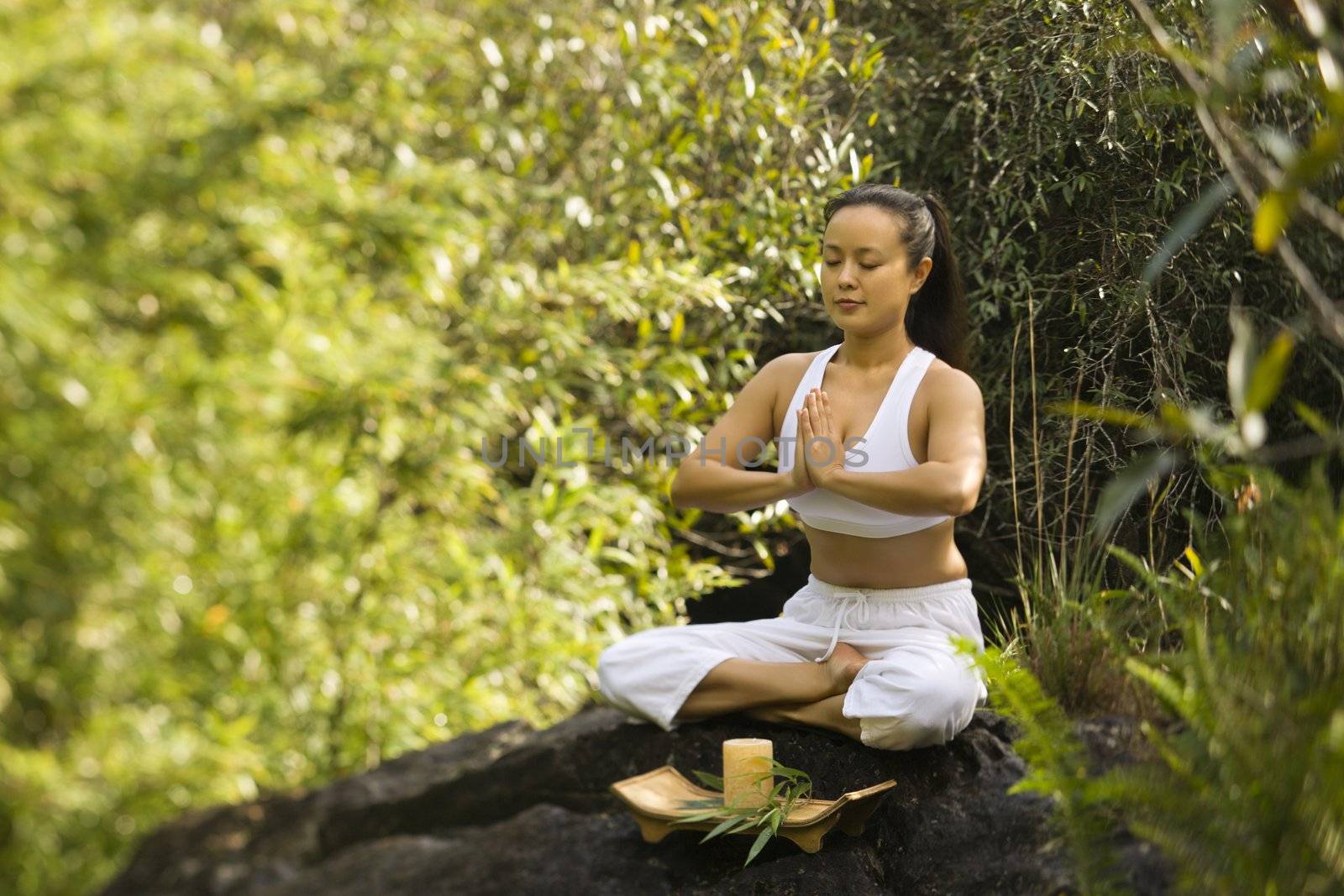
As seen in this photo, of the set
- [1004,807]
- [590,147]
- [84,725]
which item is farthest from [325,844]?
[590,147]

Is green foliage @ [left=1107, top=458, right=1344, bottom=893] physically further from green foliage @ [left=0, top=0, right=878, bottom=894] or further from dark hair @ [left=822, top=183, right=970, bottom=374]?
green foliage @ [left=0, top=0, right=878, bottom=894]

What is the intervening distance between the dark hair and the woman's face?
0.30 ft

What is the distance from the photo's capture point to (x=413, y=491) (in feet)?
9.94

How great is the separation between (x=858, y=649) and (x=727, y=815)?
23.0 inches

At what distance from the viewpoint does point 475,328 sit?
3352 mm

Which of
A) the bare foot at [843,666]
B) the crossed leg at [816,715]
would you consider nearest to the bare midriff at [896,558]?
the bare foot at [843,666]

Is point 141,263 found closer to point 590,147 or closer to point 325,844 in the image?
point 325,844

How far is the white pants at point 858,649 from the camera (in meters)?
2.65

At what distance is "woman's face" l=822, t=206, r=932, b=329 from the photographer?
286 cm

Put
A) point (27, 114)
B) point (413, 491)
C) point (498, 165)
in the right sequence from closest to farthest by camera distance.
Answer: point (27, 114) → point (413, 491) → point (498, 165)

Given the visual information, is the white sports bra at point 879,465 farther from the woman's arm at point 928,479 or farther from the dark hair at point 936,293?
the dark hair at point 936,293

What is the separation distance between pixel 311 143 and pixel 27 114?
25.5 inches


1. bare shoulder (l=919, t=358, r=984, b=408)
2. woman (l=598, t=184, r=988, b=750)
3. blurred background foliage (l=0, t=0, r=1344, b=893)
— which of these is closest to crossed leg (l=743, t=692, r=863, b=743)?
woman (l=598, t=184, r=988, b=750)

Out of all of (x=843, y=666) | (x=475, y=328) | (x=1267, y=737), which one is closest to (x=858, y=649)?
(x=843, y=666)
